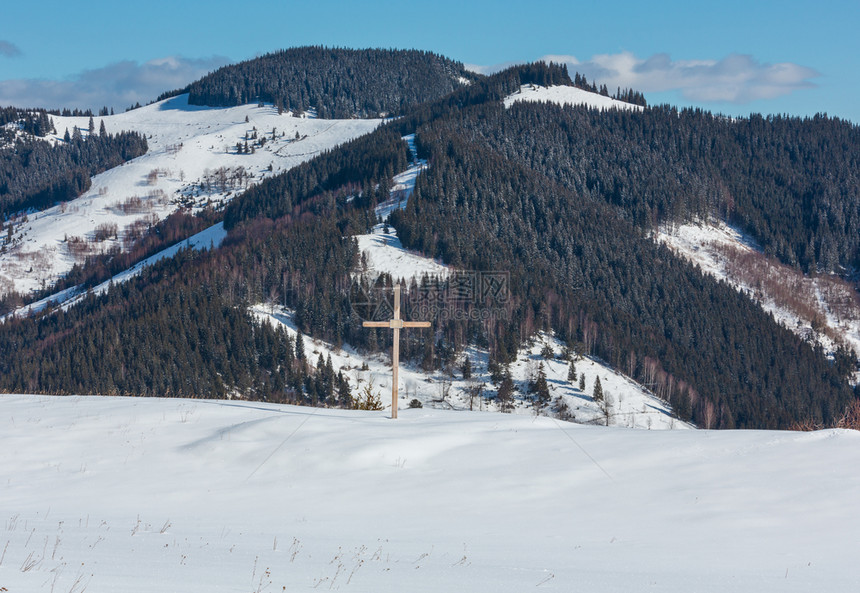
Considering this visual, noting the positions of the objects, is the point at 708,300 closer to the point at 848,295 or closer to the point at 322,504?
the point at 848,295

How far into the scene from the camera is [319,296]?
101 m

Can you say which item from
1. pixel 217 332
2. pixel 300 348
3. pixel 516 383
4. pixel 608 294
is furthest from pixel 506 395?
pixel 608 294

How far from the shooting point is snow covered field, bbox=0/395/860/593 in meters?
10.4

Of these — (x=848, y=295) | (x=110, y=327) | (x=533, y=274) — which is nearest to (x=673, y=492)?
(x=110, y=327)

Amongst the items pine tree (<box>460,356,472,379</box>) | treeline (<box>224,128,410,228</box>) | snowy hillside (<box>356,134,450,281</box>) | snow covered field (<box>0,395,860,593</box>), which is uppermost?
treeline (<box>224,128,410,228</box>)

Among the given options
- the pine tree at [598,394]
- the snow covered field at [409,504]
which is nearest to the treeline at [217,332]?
the pine tree at [598,394]

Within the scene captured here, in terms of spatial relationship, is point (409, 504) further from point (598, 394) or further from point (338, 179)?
point (338, 179)

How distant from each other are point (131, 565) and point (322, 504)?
483 centimetres

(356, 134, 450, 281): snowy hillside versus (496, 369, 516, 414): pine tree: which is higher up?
(356, 134, 450, 281): snowy hillside

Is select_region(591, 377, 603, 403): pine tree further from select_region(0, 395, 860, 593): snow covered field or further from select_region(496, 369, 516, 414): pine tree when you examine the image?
select_region(0, 395, 860, 593): snow covered field

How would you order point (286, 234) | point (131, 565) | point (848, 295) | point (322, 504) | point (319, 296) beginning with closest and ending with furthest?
point (131, 565) → point (322, 504) → point (319, 296) → point (286, 234) → point (848, 295)

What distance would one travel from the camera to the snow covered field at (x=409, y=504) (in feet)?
34.1

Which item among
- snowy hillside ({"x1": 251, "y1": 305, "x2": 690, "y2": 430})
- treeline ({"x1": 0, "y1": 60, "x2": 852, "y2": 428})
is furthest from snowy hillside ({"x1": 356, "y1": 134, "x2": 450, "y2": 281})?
snowy hillside ({"x1": 251, "y1": 305, "x2": 690, "y2": 430})

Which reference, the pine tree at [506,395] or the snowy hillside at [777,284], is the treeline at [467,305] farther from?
the snowy hillside at [777,284]
